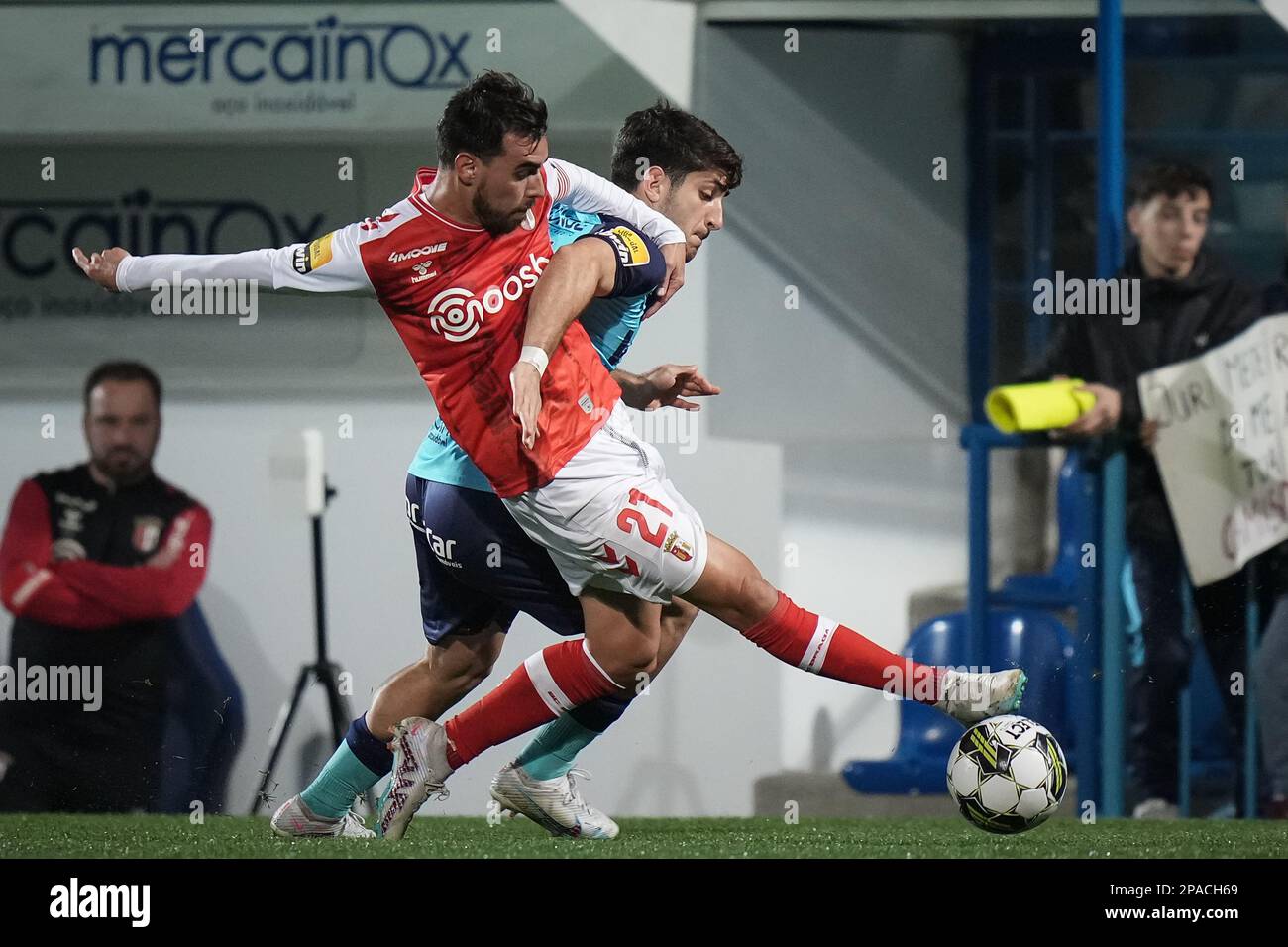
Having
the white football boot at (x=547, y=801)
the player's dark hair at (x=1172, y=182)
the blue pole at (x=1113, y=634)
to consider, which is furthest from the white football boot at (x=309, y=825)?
the player's dark hair at (x=1172, y=182)

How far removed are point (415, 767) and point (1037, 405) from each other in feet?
7.79

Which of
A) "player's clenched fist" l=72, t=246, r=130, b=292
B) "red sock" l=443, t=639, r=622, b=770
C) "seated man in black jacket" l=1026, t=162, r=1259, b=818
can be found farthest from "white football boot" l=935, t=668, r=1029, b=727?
"player's clenched fist" l=72, t=246, r=130, b=292

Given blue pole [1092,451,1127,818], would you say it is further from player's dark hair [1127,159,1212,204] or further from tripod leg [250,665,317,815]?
tripod leg [250,665,317,815]

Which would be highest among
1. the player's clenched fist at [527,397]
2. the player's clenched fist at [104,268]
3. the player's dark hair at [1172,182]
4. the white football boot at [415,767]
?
the player's dark hair at [1172,182]

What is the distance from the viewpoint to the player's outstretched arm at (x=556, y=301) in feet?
13.6

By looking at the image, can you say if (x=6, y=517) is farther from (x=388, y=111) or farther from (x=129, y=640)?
(x=388, y=111)

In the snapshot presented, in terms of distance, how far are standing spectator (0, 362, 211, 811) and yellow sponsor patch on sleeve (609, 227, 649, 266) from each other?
2576 mm

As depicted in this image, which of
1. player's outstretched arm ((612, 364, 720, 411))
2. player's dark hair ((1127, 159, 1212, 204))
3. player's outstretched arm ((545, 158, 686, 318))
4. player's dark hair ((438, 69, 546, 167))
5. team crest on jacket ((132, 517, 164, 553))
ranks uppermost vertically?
player's dark hair ((1127, 159, 1212, 204))

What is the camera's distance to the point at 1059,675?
643 cm

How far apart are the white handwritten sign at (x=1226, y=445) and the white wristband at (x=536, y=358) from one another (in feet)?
8.73

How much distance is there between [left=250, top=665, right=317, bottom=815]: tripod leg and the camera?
5867 mm

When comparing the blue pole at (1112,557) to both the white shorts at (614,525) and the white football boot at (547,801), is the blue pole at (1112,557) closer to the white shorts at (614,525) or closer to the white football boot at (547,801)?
the white football boot at (547,801)

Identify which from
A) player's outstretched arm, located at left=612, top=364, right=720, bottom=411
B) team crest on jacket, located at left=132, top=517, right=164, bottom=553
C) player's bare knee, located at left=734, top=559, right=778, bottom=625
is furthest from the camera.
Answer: team crest on jacket, located at left=132, top=517, right=164, bottom=553
